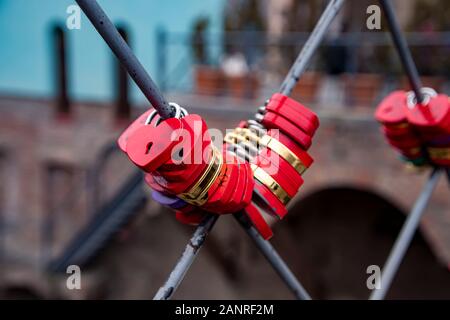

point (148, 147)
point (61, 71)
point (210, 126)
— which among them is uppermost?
point (61, 71)

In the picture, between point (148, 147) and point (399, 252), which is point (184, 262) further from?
point (399, 252)

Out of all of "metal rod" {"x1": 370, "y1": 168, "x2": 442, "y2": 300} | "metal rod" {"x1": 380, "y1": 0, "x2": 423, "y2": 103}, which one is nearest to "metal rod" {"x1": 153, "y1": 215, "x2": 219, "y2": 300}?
"metal rod" {"x1": 370, "y1": 168, "x2": 442, "y2": 300}

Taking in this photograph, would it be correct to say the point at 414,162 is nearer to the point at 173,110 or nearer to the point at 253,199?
the point at 253,199

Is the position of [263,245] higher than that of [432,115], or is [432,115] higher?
[432,115]

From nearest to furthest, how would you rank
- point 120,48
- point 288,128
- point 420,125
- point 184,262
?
1. point 120,48
2. point 184,262
3. point 288,128
4. point 420,125

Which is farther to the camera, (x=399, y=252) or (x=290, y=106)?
(x=399, y=252)

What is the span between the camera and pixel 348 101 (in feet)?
19.8

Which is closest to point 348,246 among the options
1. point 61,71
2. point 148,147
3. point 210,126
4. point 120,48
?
point 210,126

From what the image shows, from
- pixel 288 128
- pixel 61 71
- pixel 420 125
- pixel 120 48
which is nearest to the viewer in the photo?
pixel 120 48

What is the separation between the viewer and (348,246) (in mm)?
6414

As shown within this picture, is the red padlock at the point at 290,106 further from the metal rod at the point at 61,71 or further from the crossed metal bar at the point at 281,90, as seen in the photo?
the metal rod at the point at 61,71

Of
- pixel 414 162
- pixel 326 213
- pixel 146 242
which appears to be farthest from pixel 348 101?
pixel 414 162

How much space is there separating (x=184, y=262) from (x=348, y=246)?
5475 millimetres

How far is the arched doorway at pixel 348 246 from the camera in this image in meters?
5.99
